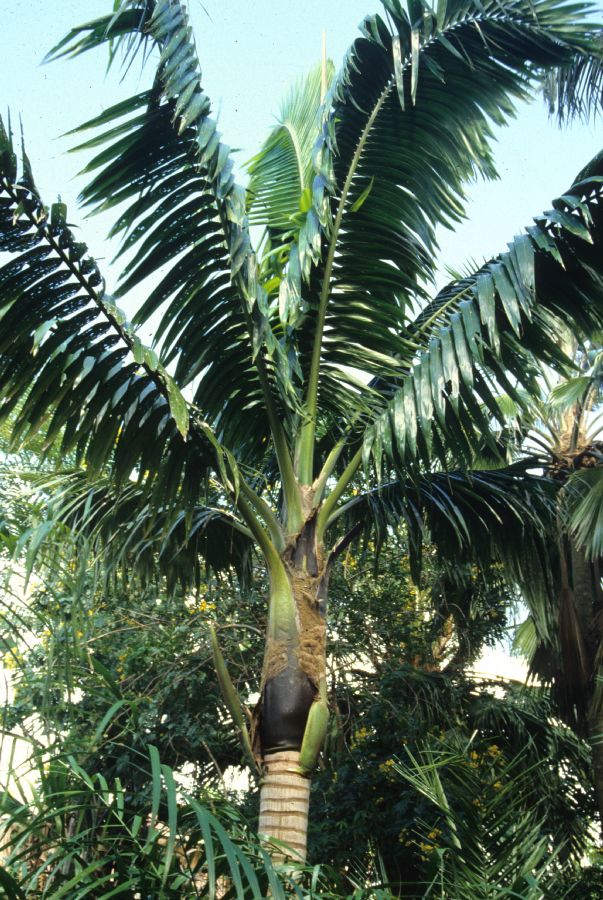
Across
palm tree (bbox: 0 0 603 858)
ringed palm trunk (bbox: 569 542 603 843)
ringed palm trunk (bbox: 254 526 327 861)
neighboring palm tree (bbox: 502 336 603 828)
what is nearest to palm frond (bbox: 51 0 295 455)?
palm tree (bbox: 0 0 603 858)

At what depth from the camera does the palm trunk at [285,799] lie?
153 inches

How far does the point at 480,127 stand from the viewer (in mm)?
4992

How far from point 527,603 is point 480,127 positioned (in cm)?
286

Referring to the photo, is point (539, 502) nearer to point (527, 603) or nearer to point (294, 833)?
point (527, 603)

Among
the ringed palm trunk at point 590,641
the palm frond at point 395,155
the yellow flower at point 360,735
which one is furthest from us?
the yellow flower at point 360,735

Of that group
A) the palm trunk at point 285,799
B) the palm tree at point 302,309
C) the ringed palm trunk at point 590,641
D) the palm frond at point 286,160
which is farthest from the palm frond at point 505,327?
the ringed palm trunk at point 590,641

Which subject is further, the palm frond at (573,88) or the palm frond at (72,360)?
the palm frond at (573,88)

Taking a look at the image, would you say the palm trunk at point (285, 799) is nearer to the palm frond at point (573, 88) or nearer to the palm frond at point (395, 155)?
the palm frond at point (395, 155)

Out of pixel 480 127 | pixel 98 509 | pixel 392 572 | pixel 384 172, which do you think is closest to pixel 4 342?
pixel 98 509

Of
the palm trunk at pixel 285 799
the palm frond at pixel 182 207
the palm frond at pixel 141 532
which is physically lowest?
the palm trunk at pixel 285 799

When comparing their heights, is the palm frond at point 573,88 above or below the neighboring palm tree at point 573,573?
above

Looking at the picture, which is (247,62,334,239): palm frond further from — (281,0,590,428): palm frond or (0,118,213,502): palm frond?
(0,118,213,502): palm frond

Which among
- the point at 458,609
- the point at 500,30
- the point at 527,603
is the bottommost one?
the point at 527,603

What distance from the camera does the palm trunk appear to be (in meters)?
3.88
